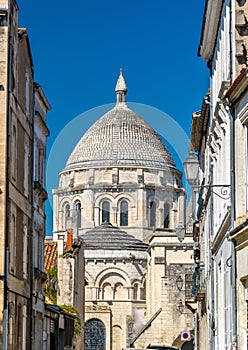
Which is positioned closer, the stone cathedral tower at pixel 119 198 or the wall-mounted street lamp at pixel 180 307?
the wall-mounted street lamp at pixel 180 307

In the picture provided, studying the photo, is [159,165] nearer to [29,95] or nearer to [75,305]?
[75,305]

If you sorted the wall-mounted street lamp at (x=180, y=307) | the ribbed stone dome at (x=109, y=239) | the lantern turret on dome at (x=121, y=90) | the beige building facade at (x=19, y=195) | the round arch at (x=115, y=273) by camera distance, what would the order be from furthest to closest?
the lantern turret on dome at (x=121, y=90)
the ribbed stone dome at (x=109, y=239)
the round arch at (x=115, y=273)
the wall-mounted street lamp at (x=180, y=307)
the beige building facade at (x=19, y=195)

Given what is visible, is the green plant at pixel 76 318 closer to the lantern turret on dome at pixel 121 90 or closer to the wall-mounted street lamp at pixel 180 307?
the wall-mounted street lamp at pixel 180 307

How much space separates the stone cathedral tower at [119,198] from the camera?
113 m

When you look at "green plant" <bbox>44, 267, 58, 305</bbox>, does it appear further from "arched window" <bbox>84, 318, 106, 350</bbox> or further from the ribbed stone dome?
the ribbed stone dome

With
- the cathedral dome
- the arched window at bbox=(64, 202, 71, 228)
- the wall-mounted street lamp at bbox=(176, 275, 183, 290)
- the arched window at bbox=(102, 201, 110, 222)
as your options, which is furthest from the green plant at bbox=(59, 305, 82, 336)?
the cathedral dome

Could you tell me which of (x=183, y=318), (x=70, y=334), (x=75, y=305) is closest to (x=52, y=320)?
(x=70, y=334)

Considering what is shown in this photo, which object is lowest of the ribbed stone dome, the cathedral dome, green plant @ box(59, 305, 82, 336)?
green plant @ box(59, 305, 82, 336)

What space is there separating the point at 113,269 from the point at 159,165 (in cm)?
2335

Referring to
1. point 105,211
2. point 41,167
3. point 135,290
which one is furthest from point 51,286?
point 105,211

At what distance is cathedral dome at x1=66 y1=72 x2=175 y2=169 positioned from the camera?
437ft

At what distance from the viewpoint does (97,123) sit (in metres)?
140

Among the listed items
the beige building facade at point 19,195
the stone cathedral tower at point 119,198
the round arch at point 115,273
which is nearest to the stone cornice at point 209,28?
the beige building facade at point 19,195

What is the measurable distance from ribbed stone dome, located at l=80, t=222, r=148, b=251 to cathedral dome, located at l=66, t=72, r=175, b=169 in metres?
12.9
